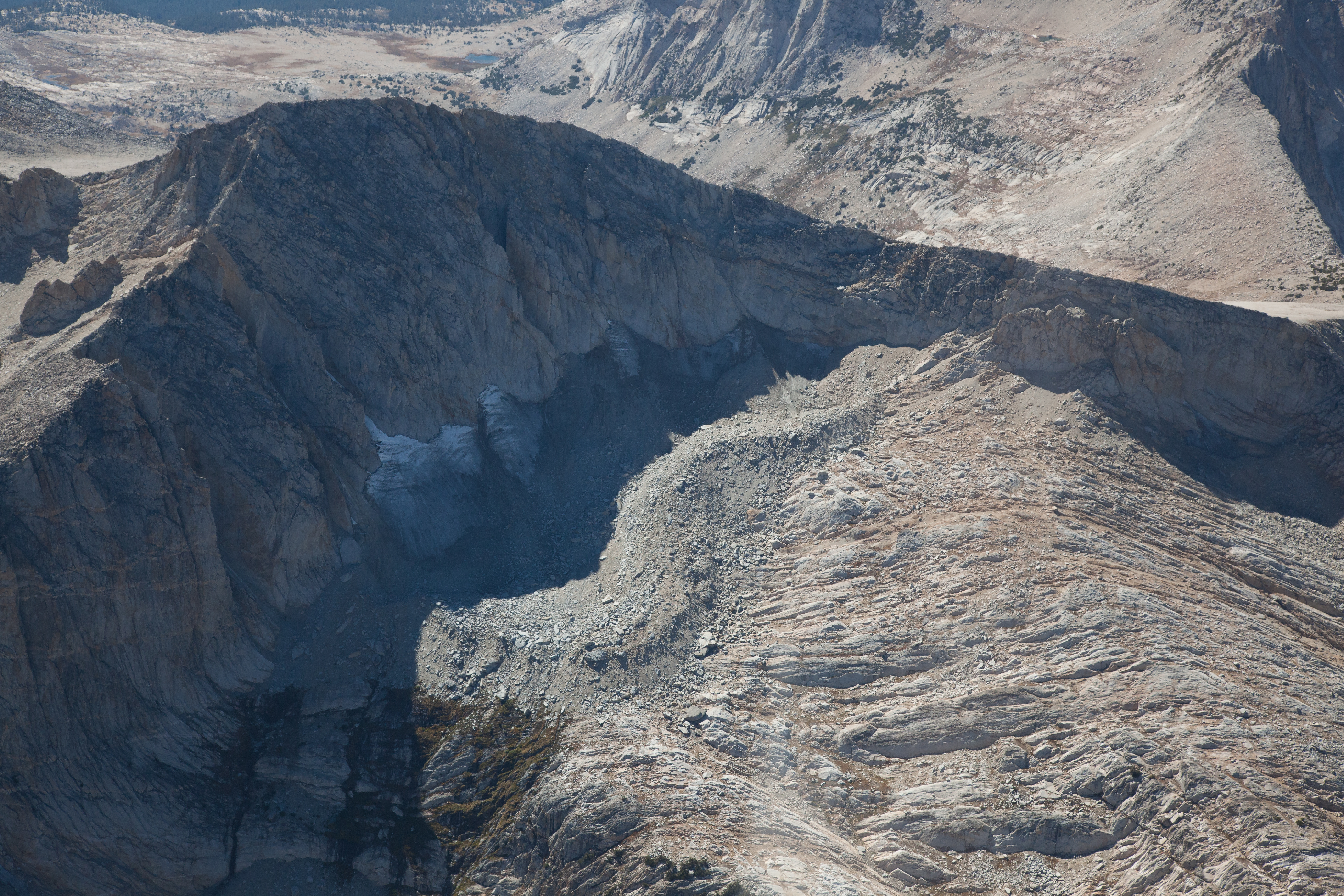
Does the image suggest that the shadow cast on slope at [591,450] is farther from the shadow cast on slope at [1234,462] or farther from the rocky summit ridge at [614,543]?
the shadow cast on slope at [1234,462]

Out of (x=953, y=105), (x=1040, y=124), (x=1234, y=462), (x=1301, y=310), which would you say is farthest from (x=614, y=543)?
(x=953, y=105)

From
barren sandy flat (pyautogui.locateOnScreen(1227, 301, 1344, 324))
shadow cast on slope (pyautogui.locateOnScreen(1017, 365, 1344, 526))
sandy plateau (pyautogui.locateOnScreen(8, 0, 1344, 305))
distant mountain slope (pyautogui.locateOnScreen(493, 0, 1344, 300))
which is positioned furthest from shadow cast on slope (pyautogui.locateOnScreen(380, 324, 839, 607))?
sandy plateau (pyautogui.locateOnScreen(8, 0, 1344, 305))

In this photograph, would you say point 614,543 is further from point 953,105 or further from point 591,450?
point 953,105

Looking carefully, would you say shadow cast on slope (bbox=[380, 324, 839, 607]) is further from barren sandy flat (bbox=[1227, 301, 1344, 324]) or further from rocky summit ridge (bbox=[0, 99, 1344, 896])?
barren sandy flat (bbox=[1227, 301, 1344, 324])

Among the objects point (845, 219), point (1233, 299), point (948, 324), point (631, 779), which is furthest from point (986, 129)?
point (631, 779)

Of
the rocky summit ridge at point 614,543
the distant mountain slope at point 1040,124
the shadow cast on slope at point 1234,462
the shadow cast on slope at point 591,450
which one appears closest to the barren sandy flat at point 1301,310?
the rocky summit ridge at point 614,543

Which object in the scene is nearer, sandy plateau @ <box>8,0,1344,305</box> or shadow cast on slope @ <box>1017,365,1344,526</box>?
shadow cast on slope @ <box>1017,365,1344,526</box>

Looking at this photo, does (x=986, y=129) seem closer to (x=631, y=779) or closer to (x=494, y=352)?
(x=494, y=352)

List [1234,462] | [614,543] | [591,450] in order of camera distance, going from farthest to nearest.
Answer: [591,450] < [1234,462] < [614,543]
